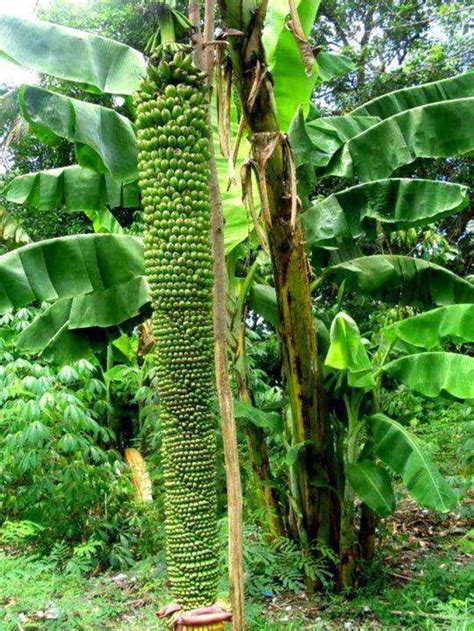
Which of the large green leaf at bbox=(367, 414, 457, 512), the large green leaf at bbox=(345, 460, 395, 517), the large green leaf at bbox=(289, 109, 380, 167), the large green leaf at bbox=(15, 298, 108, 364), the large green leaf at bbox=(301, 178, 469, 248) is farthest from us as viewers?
the large green leaf at bbox=(289, 109, 380, 167)

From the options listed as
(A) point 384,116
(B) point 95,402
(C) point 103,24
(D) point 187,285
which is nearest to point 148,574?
(B) point 95,402

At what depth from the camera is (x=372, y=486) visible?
12.6 ft

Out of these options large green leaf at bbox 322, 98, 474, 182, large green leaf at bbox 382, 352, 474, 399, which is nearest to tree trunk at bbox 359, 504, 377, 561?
large green leaf at bbox 382, 352, 474, 399

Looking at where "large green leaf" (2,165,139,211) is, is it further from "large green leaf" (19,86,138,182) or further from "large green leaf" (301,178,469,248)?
"large green leaf" (301,178,469,248)

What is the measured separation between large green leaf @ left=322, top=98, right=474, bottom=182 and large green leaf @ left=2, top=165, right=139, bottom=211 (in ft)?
4.76

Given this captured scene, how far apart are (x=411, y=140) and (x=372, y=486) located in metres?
2.16

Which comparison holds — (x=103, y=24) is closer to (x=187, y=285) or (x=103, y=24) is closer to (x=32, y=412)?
(x=32, y=412)

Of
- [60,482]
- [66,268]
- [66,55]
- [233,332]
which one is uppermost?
[66,55]

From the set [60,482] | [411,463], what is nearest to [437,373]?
[411,463]

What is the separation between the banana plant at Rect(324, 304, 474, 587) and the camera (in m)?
3.55

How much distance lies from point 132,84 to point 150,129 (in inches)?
56.1

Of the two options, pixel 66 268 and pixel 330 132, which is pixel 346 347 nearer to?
pixel 66 268

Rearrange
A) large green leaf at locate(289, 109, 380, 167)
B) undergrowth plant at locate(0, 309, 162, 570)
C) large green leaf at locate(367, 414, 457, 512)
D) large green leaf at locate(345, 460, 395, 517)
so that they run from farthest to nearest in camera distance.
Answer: undergrowth plant at locate(0, 309, 162, 570) → large green leaf at locate(289, 109, 380, 167) → large green leaf at locate(345, 460, 395, 517) → large green leaf at locate(367, 414, 457, 512)

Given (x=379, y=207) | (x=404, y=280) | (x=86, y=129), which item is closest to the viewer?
(x=86, y=129)
